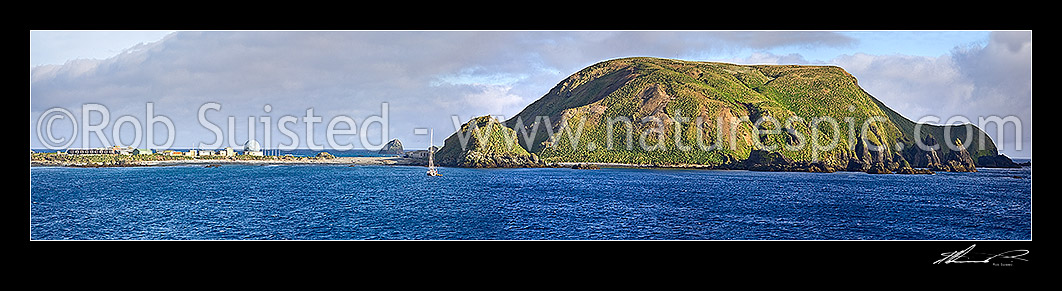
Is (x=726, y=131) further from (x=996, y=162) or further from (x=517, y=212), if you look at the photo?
(x=517, y=212)

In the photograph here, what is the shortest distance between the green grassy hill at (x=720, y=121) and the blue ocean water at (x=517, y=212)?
58530 mm

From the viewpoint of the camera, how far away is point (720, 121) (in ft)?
430

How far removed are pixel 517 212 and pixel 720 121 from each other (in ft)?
322

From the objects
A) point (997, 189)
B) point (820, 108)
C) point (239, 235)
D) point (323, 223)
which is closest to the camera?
point (239, 235)

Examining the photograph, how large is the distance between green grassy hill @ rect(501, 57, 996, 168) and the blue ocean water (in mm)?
58530

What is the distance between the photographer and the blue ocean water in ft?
115

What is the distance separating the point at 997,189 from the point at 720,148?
200 ft
